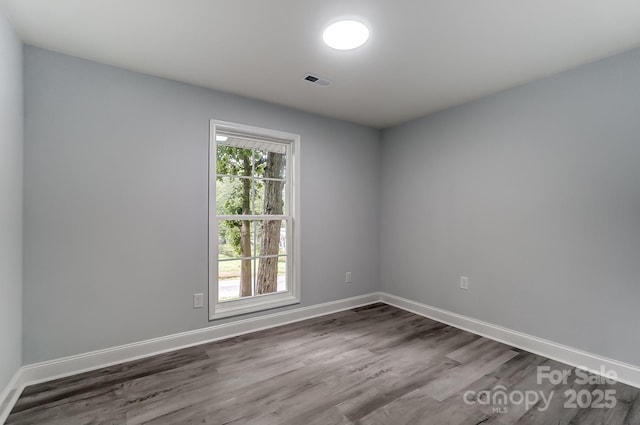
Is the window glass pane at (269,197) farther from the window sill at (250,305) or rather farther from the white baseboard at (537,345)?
the white baseboard at (537,345)

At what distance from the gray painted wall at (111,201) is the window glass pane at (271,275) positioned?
0.65 meters

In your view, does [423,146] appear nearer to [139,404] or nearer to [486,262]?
[486,262]

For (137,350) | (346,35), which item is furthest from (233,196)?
(346,35)

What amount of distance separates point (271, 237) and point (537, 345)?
108 inches

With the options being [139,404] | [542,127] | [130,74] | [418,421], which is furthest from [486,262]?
[130,74]

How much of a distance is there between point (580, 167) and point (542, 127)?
18.3 inches

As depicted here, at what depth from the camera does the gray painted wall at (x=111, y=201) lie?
6.82ft

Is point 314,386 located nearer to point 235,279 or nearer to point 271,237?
point 235,279

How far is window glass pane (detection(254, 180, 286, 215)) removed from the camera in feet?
10.5

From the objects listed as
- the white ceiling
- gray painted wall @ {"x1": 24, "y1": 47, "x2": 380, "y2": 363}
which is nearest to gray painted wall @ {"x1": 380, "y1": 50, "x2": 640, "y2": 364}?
the white ceiling

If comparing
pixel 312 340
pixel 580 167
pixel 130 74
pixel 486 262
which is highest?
pixel 130 74

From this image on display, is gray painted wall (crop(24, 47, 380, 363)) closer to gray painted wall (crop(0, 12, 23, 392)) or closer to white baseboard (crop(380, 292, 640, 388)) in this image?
gray painted wall (crop(0, 12, 23, 392))

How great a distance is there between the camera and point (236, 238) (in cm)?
303

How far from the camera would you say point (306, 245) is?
11.1 feet
